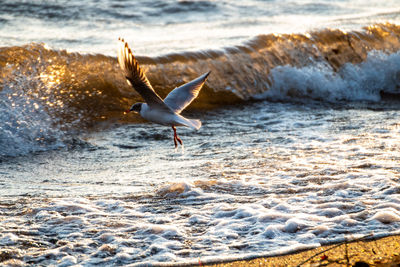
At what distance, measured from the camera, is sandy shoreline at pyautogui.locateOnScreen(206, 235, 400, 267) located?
10.3ft

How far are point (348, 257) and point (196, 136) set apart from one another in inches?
151

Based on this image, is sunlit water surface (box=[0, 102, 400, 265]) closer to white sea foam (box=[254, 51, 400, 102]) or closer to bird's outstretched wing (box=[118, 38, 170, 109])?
bird's outstretched wing (box=[118, 38, 170, 109])

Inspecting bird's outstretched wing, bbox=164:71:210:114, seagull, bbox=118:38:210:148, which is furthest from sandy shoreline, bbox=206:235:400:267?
bird's outstretched wing, bbox=164:71:210:114

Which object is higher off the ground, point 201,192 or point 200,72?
point 200,72

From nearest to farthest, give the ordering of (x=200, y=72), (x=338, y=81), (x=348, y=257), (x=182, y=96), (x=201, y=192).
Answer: (x=348, y=257) < (x=201, y=192) < (x=182, y=96) < (x=200, y=72) < (x=338, y=81)

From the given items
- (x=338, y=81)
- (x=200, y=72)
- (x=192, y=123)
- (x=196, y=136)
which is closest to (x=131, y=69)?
(x=192, y=123)

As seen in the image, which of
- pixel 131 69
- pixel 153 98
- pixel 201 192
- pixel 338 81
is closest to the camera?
pixel 131 69

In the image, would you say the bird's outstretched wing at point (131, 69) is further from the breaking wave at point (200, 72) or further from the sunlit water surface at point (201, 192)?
the breaking wave at point (200, 72)

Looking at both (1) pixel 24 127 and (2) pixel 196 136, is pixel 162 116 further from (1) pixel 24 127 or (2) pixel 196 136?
(1) pixel 24 127

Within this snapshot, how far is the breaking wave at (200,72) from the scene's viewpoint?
719 centimetres

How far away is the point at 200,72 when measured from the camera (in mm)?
9172

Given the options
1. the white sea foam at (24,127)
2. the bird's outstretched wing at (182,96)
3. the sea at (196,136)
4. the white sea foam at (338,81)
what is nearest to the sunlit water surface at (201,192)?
the sea at (196,136)

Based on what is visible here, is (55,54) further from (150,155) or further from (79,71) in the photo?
(150,155)

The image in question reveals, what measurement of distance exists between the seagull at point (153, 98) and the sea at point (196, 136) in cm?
51
